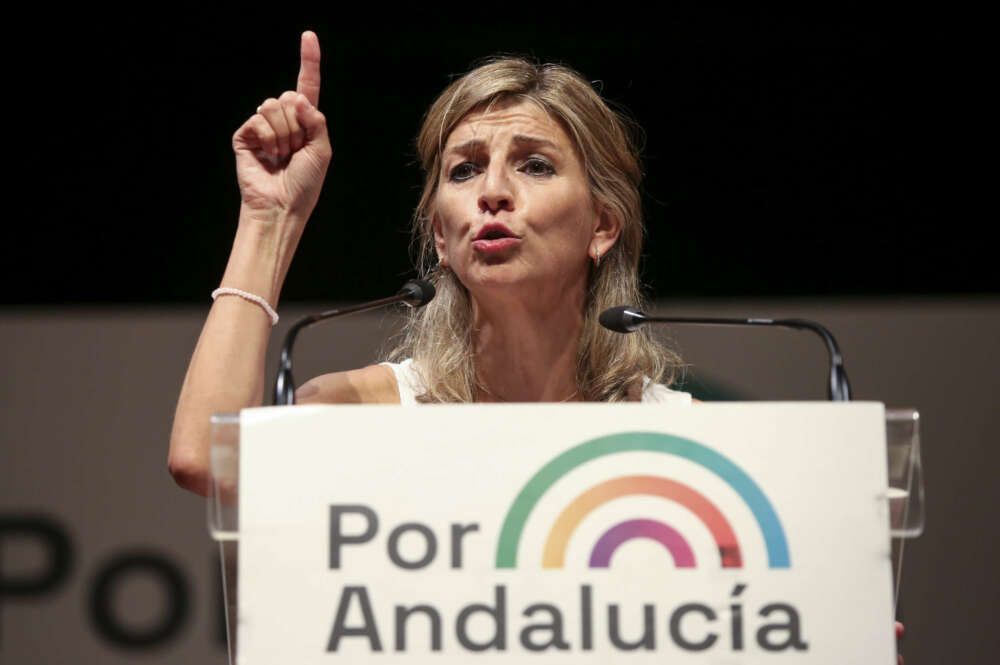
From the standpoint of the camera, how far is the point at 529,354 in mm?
1933

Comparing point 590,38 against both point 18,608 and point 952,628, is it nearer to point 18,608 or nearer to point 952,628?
point 952,628

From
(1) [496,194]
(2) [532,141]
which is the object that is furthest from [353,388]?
(2) [532,141]

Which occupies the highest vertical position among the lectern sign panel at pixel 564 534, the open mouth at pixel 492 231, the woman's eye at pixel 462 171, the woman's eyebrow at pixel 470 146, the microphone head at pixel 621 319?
the woman's eyebrow at pixel 470 146

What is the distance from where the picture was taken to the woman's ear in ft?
6.38

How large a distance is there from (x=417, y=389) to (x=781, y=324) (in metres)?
0.85

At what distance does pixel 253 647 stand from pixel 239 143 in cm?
93

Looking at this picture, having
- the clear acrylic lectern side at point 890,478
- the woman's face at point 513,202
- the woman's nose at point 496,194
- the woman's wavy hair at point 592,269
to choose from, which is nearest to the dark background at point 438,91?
the woman's wavy hair at point 592,269

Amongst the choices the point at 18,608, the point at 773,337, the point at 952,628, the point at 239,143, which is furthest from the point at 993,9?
the point at 18,608

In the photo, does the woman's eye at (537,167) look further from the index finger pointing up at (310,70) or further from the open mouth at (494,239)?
the index finger pointing up at (310,70)

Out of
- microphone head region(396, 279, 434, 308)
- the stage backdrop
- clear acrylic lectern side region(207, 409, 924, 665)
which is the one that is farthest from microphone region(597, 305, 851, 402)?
the stage backdrop

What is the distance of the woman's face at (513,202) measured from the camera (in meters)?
1.71

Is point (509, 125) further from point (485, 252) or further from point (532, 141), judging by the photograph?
point (485, 252)

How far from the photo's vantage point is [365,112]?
278cm

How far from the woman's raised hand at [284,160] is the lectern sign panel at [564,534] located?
2.43ft
